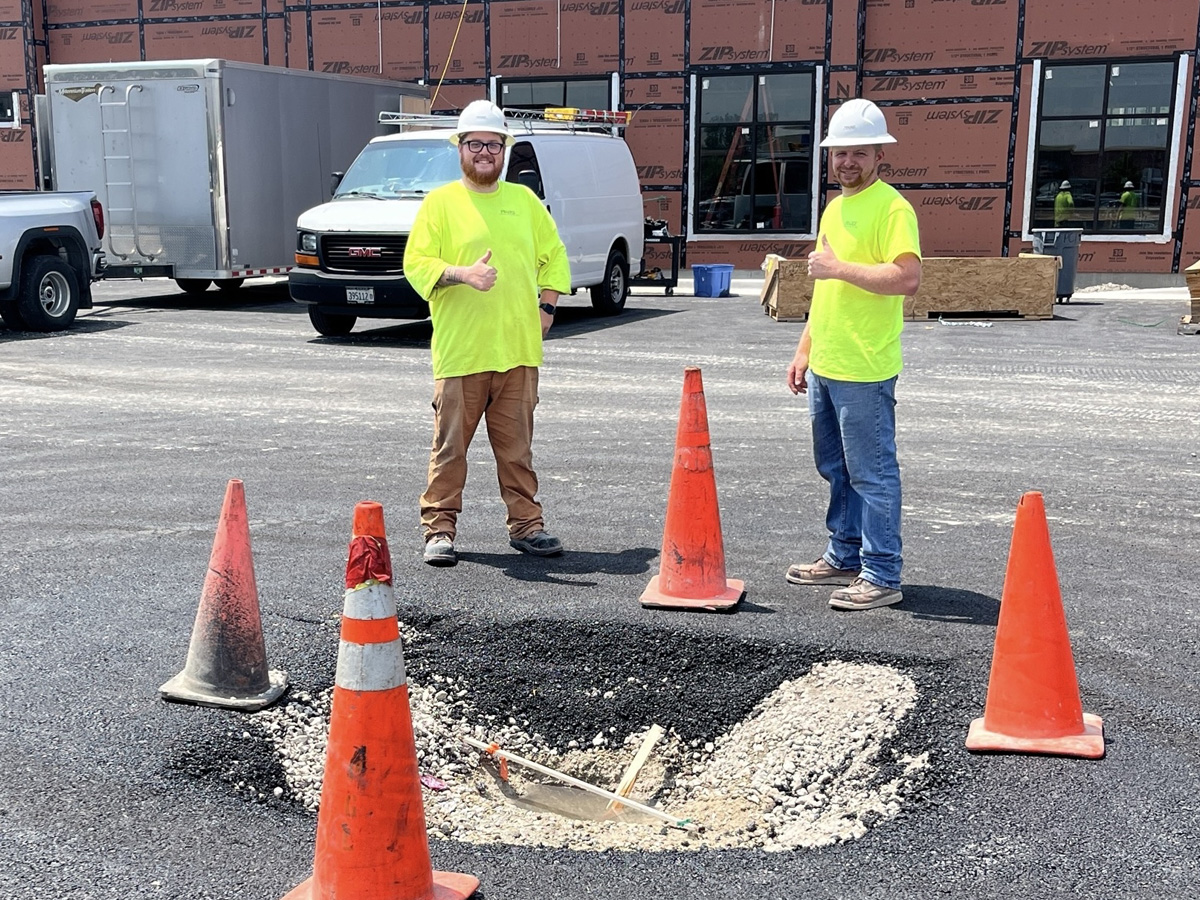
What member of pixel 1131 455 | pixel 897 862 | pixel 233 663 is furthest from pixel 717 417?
pixel 897 862

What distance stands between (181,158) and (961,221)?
43.3 feet

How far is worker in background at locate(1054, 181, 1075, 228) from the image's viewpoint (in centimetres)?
2156

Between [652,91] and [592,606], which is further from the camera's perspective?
[652,91]

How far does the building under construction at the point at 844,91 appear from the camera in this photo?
21031 millimetres

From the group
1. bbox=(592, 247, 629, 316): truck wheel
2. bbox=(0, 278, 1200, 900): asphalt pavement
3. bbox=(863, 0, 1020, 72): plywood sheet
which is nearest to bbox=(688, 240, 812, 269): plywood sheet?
bbox=(863, 0, 1020, 72): plywood sheet

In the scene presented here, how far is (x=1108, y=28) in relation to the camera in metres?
20.8

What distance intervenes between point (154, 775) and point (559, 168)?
12771 mm

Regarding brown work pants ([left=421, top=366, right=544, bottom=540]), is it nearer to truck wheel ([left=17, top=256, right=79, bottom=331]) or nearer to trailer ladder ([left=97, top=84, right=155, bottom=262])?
truck wheel ([left=17, top=256, right=79, bottom=331])

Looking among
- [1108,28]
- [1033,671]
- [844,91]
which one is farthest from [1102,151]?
[1033,671]

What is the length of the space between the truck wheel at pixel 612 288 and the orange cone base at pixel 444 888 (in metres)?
14.3

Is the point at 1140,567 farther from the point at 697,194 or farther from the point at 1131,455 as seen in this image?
the point at 697,194

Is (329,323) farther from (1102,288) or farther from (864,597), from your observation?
(1102,288)

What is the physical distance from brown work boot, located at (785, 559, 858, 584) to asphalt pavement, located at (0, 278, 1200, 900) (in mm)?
73

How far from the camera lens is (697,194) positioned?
→ 75.8 ft
